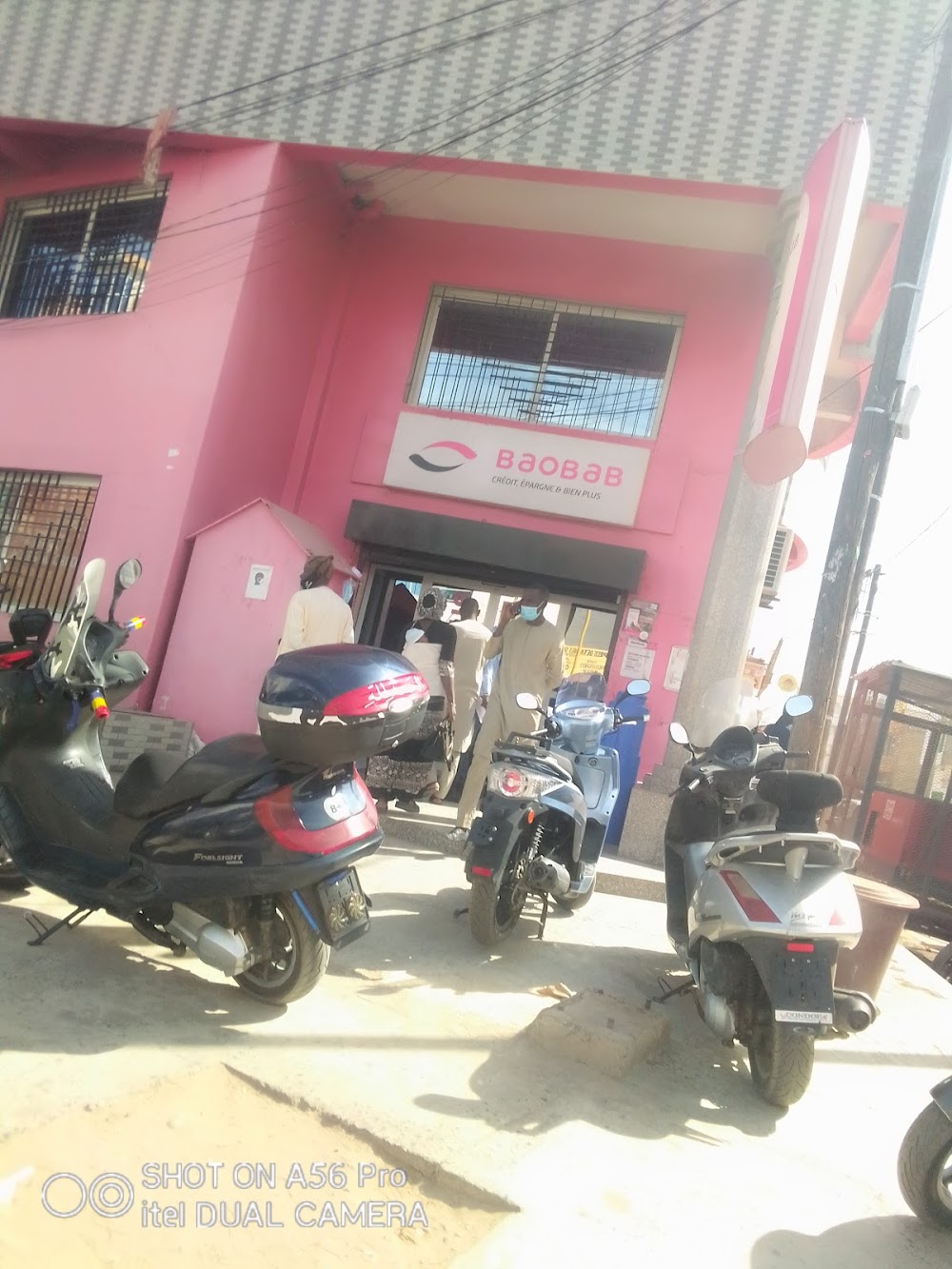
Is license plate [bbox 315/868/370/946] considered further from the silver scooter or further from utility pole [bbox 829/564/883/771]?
utility pole [bbox 829/564/883/771]

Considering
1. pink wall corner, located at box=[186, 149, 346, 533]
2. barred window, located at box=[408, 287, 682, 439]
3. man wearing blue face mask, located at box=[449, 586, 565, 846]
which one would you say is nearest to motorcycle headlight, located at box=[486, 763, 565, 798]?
man wearing blue face mask, located at box=[449, 586, 565, 846]

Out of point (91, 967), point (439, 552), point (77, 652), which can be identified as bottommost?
point (91, 967)

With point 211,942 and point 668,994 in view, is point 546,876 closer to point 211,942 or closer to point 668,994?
point 668,994

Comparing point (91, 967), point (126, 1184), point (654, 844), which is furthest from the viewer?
point (654, 844)

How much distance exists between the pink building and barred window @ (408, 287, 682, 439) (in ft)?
0.09

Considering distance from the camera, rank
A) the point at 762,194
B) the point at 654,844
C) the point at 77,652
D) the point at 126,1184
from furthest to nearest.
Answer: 1. the point at 762,194
2. the point at 654,844
3. the point at 77,652
4. the point at 126,1184

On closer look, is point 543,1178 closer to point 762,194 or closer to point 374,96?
point 762,194

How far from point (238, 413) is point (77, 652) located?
5.44 meters

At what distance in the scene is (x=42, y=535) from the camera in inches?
354

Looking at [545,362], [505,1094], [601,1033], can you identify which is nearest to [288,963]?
[505,1094]

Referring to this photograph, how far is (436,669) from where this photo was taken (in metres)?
6.78

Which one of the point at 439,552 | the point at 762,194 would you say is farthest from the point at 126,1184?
the point at 762,194

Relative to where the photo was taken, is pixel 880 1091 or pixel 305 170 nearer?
pixel 880 1091

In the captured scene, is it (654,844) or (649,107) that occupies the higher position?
(649,107)
